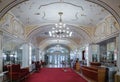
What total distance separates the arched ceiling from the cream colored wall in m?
0.29

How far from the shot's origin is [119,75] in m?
7.82

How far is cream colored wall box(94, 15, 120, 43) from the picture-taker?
988cm

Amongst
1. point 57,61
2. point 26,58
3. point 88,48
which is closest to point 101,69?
point 88,48

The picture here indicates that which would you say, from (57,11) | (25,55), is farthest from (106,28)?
(25,55)

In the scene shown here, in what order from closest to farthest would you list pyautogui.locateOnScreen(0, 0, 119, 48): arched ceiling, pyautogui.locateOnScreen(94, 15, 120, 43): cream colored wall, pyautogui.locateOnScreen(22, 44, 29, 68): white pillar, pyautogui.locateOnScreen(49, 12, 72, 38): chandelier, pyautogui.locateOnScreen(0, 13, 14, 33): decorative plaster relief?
pyautogui.locateOnScreen(0, 13, 14, 33): decorative plaster relief, pyautogui.locateOnScreen(0, 0, 119, 48): arched ceiling, pyautogui.locateOnScreen(94, 15, 120, 43): cream colored wall, pyautogui.locateOnScreen(49, 12, 72, 38): chandelier, pyautogui.locateOnScreen(22, 44, 29, 68): white pillar

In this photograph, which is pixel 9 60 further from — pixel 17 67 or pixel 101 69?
pixel 101 69

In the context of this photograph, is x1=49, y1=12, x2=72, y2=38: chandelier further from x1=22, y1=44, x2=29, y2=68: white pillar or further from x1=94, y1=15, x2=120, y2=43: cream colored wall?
x1=22, y1=44, x2=29, y2=68: white pillar

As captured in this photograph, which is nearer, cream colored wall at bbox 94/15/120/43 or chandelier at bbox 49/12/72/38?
cream colored wall at bbox 94/15/120/43

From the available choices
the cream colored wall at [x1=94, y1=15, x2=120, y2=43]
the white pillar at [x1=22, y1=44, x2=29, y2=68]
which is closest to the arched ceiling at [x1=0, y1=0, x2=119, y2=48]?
the cream colored wall at [x1=94, y1=15, x2=120, y2=43]

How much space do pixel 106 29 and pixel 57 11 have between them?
2.93m

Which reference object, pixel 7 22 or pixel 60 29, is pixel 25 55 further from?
pixel 7 22

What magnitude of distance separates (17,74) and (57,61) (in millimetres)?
34162

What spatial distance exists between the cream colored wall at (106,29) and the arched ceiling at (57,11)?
0.29 m

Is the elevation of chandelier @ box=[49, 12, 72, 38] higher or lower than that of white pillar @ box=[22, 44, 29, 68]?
higher
